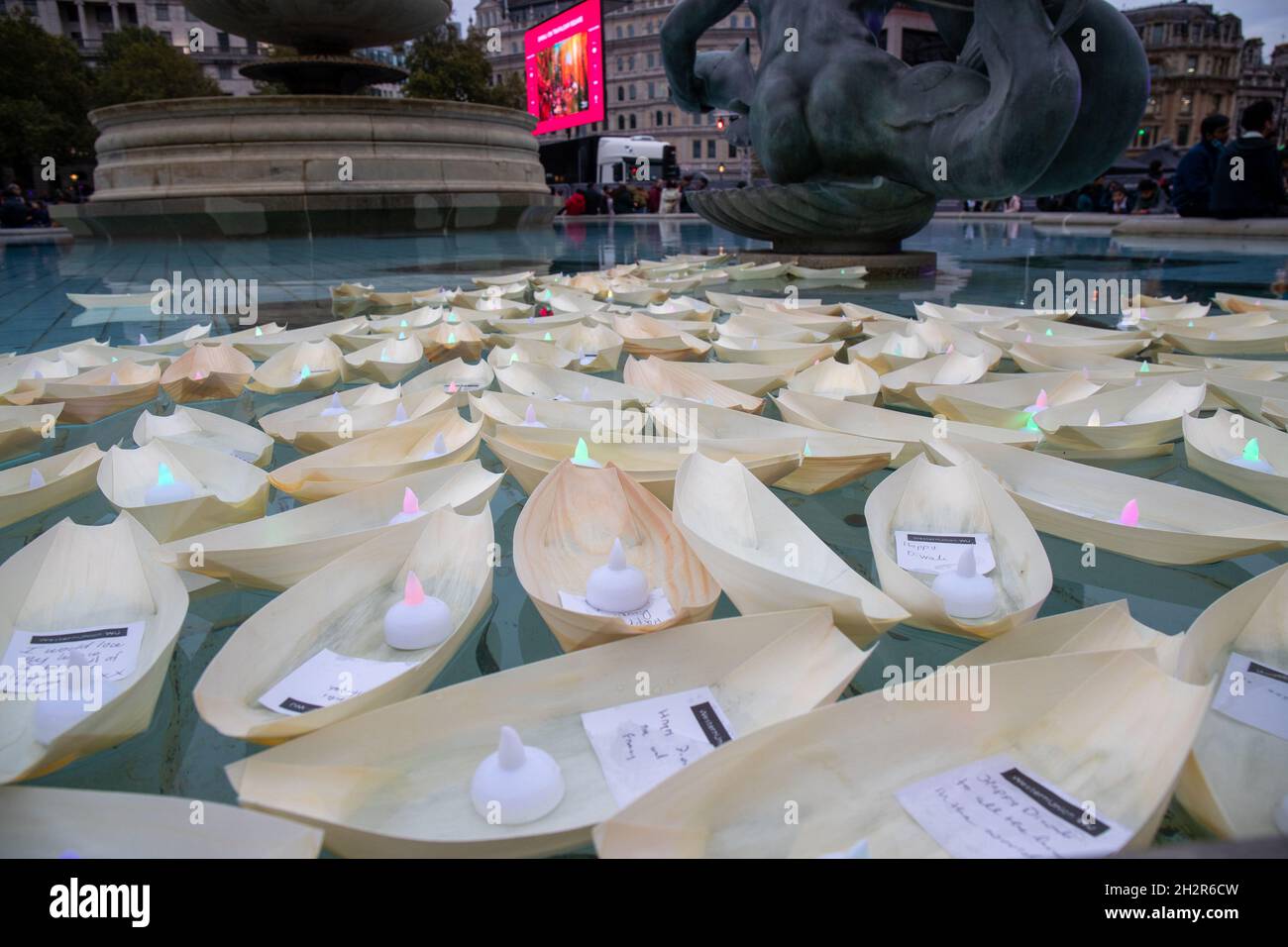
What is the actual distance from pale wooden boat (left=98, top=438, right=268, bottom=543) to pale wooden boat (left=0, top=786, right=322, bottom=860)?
0.50m

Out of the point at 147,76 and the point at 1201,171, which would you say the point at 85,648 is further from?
the point at 147,76

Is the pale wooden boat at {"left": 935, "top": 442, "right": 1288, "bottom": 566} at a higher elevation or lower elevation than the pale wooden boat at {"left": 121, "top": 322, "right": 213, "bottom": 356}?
lower

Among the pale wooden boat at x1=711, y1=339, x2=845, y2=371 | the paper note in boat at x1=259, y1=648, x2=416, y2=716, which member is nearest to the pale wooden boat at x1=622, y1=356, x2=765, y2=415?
the pale wooden boat at x1=711, y1=339, x2=845, y2=371

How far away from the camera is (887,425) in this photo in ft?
4.32

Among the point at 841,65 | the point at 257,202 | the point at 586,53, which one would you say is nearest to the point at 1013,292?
the point at 841,65

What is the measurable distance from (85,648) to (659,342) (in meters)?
1.57

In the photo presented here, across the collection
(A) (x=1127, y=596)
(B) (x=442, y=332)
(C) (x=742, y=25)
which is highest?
(C) (x=742, y=25)

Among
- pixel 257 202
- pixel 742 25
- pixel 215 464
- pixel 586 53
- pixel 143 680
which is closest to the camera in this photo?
pixel 143 680

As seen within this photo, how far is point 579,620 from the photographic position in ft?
2.26

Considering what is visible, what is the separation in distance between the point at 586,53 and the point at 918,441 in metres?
23.2

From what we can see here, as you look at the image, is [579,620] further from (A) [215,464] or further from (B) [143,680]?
(A) [215,464]

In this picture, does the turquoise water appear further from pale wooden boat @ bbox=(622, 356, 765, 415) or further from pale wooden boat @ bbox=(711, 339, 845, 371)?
pale wooden boat @ bbox=(711, 339, 845, 371)

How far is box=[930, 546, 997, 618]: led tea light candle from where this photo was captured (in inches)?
28.9

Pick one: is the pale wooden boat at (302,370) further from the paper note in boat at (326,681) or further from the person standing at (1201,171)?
the person standing at (1201,171)
